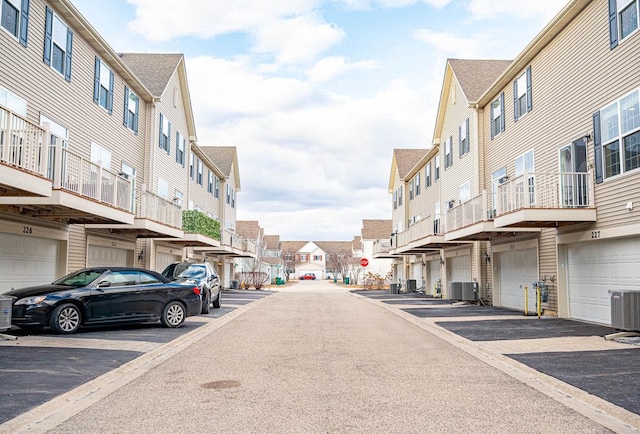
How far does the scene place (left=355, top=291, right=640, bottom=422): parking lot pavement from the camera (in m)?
7.83

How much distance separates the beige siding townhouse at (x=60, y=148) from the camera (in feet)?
38.9

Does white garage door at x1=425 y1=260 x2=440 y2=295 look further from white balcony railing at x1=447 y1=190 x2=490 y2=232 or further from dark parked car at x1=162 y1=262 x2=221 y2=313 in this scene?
dark parked car at x1=162 y1=262 x2=221 y2=313

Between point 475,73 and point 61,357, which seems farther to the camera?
point 475,73

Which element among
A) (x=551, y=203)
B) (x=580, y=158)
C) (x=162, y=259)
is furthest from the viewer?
(x=162, y=259)

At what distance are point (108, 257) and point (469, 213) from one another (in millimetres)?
13776

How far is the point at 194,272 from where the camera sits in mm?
20406

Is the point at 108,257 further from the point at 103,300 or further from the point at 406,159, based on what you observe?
the point at 406,159

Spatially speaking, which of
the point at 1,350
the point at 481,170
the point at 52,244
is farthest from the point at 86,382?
the point at 481,170

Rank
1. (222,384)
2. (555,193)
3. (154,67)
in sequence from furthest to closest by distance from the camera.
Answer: (154,67)
(555,193)
(222,384)

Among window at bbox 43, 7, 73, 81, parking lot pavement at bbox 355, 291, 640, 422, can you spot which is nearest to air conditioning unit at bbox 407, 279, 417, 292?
parking lot pavement at bbox 355, 291, 640, 422

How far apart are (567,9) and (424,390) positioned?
13392 mm

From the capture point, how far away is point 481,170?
25.4 m

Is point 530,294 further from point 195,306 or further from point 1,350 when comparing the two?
point 1,350

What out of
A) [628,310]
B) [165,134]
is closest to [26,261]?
[165,134]
